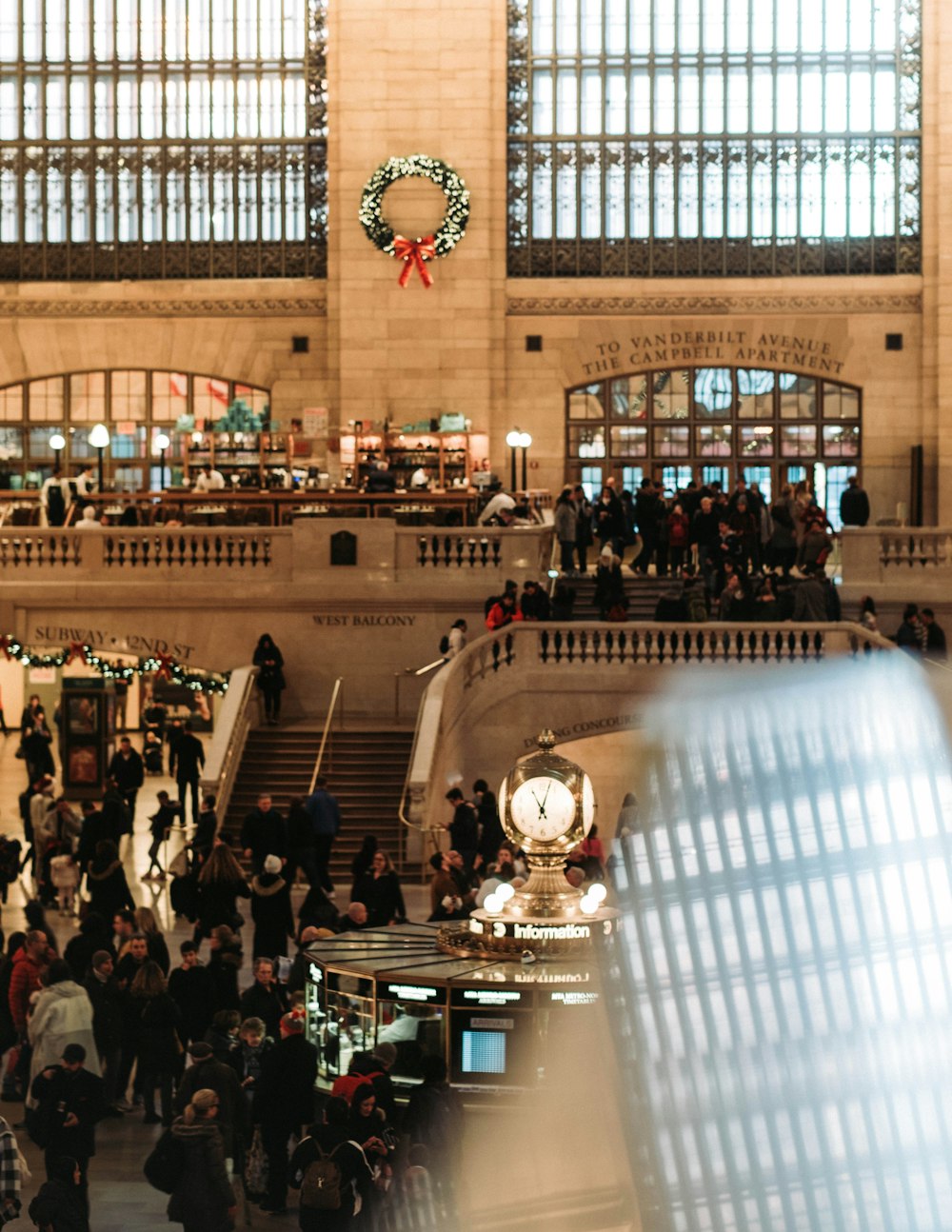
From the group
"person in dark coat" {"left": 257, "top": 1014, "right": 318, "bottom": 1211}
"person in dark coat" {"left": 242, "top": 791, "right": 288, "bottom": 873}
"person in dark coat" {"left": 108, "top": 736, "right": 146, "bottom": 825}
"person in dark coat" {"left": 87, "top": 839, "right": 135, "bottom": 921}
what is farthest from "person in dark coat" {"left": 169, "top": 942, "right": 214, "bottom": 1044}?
"person in dark coat" {"left": 108, "top": 736, "right": 146, "bottom": 825}

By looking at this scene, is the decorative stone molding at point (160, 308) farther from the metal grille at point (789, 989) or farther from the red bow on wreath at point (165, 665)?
the metal grille at point (789, 989)

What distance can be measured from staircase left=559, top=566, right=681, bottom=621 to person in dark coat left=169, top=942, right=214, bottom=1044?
16.2 m

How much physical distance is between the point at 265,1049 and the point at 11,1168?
2428 millimetres

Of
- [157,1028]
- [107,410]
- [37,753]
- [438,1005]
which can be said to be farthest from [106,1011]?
[107,410]

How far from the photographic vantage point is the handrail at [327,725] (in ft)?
82.8

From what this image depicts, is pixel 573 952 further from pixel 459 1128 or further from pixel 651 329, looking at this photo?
pixel 651 329

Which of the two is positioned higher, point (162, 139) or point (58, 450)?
point (162, 139)

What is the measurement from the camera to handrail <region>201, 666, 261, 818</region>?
81.7ft

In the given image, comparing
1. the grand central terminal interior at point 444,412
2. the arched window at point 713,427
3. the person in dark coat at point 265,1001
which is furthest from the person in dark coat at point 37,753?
the person in dark coat at point 265,1001

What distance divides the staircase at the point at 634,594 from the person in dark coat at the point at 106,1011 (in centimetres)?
1617

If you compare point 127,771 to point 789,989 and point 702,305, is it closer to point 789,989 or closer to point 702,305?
point 702,305

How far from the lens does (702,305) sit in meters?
38.6

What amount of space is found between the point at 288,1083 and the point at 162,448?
85.1 feet

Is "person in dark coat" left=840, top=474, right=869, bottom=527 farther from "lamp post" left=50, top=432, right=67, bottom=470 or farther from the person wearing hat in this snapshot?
the person wearing hat
